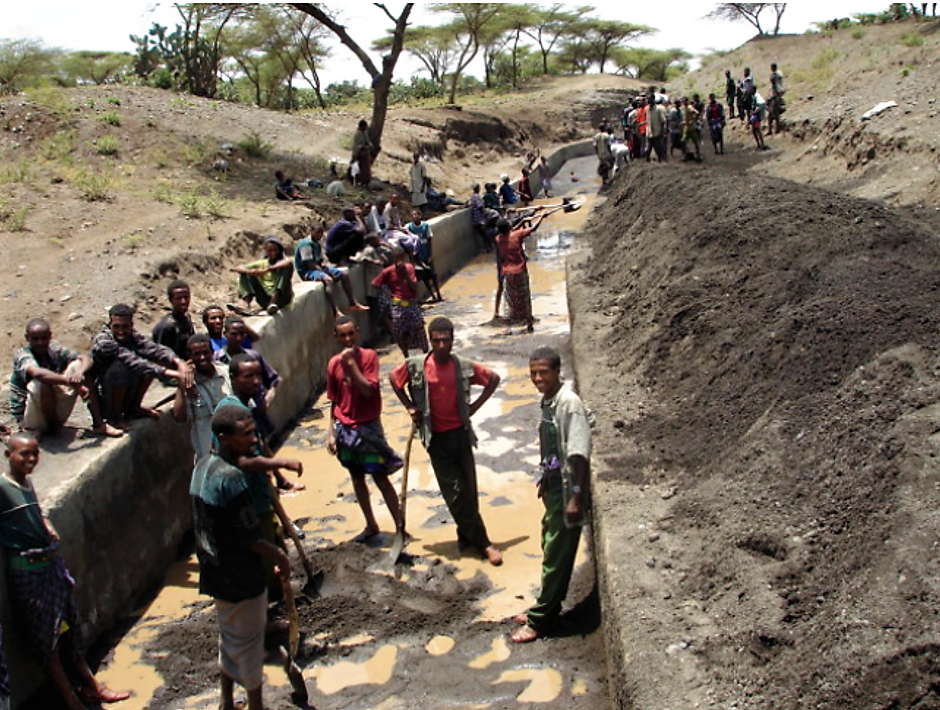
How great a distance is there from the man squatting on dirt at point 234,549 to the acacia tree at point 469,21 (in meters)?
43.5

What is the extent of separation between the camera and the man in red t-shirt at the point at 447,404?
612cm

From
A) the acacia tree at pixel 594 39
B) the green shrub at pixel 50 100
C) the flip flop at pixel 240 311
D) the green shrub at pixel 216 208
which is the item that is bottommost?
the flip flop at pixel 240 311

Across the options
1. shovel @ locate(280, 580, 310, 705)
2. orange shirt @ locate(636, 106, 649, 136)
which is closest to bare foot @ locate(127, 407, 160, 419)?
shovel @ locate(280, 580, 310, 705)

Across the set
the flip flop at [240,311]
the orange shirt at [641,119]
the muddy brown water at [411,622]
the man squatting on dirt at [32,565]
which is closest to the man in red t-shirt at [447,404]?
the muddy brown water at [411,622]

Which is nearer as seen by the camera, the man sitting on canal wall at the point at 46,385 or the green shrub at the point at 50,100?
the man sitting on canal wall at the point at 46,385

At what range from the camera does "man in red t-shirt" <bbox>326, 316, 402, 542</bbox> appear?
21.0 feet

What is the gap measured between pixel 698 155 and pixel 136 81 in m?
15.0

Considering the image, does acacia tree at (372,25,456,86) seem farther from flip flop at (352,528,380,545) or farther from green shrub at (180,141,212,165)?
flip flop at (352,528,380,545)

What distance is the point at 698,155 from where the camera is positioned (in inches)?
877

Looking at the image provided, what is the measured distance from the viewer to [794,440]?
17.0 feet

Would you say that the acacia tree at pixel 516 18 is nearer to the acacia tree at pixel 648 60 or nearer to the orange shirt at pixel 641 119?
the acacia tree at pixel 648 60

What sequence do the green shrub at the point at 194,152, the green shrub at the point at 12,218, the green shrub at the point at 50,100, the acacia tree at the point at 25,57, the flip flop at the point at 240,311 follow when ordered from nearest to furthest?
the flip flop at the point at 240,311, the green shrub at the point at 12,218, the green shrub at the point at 194,152, the green shrub at the point at 50,100, the acacia tree at the point at 25,57

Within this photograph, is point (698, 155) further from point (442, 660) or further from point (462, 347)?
point (442, 660)

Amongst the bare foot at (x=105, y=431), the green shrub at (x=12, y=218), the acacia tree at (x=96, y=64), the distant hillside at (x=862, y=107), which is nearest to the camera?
the bare foot at (x=105, y=431)
